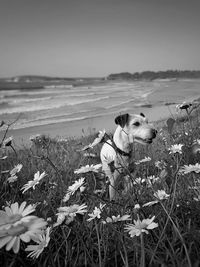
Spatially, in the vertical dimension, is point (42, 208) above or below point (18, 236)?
below

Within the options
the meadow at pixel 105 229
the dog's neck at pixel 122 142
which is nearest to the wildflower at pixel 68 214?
the meadow at pixel 105 229

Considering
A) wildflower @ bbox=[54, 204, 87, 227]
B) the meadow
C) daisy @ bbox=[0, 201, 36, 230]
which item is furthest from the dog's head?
daisy @ bbox=[0, 201, 36, 230]

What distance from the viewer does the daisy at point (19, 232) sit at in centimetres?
54

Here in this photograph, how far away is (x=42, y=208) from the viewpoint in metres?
1.56

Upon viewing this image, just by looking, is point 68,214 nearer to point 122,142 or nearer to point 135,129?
point 122,142

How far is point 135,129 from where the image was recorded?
3.14 m

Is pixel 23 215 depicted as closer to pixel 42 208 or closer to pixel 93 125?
pixel 42 208

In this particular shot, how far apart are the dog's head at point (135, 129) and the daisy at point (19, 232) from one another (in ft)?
8.25

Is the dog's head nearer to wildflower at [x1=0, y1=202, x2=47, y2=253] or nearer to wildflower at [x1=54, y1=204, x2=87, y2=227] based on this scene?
wildflower at [x1=54, y1=204, x2=87, y2=227]

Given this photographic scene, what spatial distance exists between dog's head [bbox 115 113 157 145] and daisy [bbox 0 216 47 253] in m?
2.52

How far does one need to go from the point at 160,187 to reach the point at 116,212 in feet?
1.70

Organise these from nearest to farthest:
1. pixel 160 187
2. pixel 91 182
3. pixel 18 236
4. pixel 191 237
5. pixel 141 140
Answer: pixel 18 236 < pixel 191 237 < pixel 160 187 < pixel 91 182 < pixel 141 140

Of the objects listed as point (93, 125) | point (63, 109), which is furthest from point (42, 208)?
point (63, 109)

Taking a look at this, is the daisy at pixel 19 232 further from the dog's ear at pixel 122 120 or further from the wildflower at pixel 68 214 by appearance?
the dog's ear at pixel 122 120
